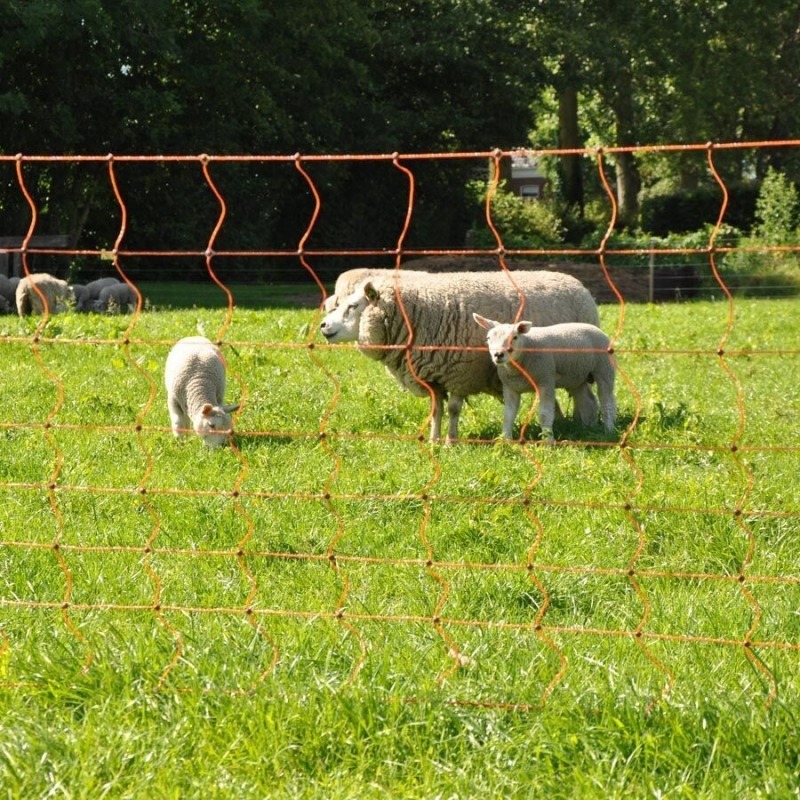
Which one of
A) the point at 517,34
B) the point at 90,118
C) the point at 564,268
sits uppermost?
the point at 517,34

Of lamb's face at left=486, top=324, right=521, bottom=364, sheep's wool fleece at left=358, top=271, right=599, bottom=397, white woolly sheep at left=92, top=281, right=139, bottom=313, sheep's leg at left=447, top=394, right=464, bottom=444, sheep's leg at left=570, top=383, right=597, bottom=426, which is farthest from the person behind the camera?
white woolly sheep at left=92, top=281, right=139, bottom=313

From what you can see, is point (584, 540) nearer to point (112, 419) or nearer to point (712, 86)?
point (112, 419)

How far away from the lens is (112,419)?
817cm

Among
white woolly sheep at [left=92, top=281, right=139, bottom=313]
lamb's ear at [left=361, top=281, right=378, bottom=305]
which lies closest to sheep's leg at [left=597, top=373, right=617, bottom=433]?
lamb's ear at [left=361, top=281, right=378, bottom=305]

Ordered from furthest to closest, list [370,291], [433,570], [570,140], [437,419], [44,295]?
[570,140], [44,295], [437,419], [370,291], [433,570]

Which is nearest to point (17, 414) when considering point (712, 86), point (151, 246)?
point (151, 246)

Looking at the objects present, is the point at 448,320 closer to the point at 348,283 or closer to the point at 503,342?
the point at 348,283

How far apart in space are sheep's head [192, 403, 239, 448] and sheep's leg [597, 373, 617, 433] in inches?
94.7

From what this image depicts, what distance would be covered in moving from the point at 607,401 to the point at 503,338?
1.49m

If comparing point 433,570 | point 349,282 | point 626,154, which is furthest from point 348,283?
point 626,154

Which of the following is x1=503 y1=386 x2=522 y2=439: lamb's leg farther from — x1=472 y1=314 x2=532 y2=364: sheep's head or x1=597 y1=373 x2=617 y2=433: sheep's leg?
x1=597 y1=373 x2=617 y2=433: sheep's leg

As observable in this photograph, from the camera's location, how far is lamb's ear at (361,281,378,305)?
24.2 ft

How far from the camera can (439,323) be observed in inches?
320

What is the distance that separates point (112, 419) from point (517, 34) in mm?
26542
